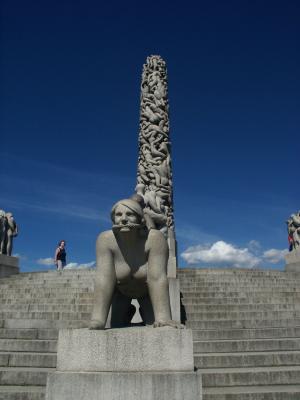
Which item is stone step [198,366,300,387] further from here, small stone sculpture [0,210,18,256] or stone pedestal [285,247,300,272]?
small stone sculpture [0,210,18,256]

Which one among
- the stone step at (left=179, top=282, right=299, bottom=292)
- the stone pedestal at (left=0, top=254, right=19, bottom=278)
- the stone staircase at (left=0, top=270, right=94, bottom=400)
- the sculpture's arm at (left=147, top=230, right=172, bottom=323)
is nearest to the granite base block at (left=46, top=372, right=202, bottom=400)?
the sculpture's arm at (left=147, top=230, right=172, bottom=323)

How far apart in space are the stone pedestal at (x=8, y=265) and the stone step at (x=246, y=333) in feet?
27.1

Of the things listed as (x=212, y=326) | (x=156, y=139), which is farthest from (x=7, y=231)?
(x=212, y=326)

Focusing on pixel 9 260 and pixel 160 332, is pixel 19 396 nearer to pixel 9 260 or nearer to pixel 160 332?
pixel 160 332

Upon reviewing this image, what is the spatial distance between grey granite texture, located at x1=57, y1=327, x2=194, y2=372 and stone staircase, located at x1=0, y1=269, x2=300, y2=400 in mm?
1727

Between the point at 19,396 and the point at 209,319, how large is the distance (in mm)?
4126

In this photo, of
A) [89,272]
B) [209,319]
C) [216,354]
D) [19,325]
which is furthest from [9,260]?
[216,354]

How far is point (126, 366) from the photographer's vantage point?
325 cm

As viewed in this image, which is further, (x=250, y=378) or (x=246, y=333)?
(x=246, y=333)

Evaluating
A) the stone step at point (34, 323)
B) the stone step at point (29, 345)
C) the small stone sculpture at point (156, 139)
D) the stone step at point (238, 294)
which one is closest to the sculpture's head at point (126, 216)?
the stone step at point (29, 345)

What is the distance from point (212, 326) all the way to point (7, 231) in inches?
361

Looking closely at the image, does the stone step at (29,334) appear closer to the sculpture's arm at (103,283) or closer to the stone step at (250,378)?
the stone step at (250,378)

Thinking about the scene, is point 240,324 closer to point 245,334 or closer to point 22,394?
point 245,334

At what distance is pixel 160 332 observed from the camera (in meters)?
3.28
